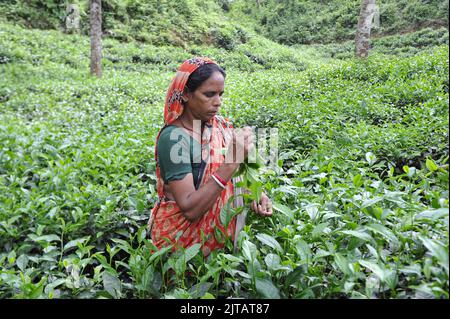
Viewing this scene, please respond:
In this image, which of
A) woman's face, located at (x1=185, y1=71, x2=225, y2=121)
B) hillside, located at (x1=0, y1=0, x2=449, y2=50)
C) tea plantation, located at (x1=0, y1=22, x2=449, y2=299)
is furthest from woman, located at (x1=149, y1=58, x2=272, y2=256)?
hillside, located at (x1=0, y1=0, x2=449, y2=50)

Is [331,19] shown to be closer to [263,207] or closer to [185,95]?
[185,95]

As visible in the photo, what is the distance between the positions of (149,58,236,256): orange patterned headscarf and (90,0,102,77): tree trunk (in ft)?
24.9

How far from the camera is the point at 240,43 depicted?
54.6ft

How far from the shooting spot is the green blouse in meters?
1.60

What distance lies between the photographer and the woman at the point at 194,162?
154cm

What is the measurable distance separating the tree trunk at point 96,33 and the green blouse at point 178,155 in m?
7.68

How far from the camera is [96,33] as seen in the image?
853 cm

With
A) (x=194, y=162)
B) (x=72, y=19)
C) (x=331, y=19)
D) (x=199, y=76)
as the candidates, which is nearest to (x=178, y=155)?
(x=194, y=162)

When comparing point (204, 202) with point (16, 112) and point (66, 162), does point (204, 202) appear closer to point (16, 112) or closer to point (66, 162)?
point (66, 162)

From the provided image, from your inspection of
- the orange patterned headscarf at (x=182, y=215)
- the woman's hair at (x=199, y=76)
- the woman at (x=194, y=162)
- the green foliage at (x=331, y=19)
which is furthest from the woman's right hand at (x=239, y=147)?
the green foliage at (x=331, y=19)

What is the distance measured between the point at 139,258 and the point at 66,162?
5.84 ft

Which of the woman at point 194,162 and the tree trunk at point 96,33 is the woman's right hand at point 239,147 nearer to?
the woman at point 194,162

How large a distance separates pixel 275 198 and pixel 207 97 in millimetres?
580

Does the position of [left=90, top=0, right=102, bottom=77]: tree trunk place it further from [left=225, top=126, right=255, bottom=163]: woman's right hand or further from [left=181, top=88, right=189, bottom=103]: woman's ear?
[left=225, top=126, right=255, bottom=163]: woman's right hand
